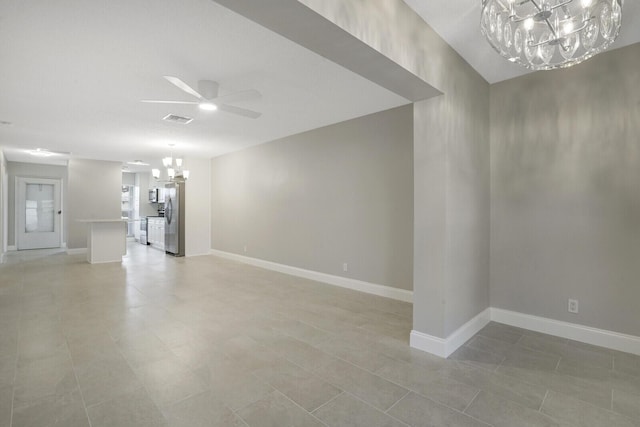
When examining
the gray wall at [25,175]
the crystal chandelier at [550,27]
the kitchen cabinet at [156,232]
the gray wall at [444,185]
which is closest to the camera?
the crystal chandelier at [550,27]

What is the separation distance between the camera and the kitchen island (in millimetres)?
6691

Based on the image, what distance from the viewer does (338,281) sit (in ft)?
15.7

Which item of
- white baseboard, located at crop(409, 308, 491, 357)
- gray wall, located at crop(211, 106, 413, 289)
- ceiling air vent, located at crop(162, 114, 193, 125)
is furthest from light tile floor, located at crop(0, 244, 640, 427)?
ceiling air vent, located at crop(162, 114, 193, 125)

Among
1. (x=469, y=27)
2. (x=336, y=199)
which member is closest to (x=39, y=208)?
(x=336, y=199)

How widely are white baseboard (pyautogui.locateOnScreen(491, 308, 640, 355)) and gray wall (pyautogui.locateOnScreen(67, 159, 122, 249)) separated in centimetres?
979

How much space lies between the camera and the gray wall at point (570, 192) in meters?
2.59

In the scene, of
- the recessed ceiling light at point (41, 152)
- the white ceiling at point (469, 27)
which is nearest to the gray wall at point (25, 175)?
the recessed ceiling light at point (41, 152)

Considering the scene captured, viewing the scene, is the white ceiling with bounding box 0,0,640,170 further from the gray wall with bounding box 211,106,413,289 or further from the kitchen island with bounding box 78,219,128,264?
the kitchen island with bounding box 78,219,128,264

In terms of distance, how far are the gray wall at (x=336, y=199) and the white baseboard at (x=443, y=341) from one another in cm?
112

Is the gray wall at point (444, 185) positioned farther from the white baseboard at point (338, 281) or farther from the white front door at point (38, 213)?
the white front door at point (38, 213)

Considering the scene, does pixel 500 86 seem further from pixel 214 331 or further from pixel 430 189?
pixel 214 331

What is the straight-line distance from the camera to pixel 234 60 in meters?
2.70

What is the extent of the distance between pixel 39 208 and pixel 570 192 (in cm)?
1249

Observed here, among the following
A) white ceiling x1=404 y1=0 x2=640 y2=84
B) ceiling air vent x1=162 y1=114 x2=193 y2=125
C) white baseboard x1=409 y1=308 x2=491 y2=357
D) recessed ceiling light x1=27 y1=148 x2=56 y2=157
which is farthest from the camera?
recessed ceiling light x1=27 y1=148 x2=56 y2=157
